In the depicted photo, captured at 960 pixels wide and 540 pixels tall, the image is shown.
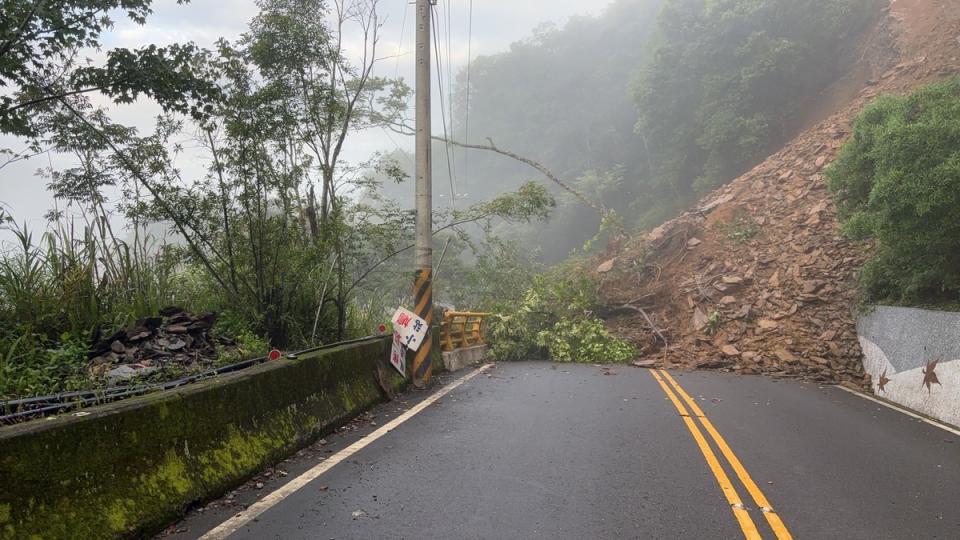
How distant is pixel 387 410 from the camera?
867cm

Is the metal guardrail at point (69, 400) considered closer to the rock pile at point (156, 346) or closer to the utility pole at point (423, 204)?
the rock pile at point (156, 346)

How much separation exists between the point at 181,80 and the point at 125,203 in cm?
290

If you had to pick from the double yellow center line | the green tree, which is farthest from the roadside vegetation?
the double yellow center line

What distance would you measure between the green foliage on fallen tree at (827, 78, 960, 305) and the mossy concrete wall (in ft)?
32.6

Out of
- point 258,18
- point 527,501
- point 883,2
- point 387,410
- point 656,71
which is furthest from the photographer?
point 656,71

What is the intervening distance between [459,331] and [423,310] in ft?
13.1

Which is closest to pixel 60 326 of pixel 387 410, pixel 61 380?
pixel 61 380

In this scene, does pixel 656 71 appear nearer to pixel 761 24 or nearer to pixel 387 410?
pixel 761 24

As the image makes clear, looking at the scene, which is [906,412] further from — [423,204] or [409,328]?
[423,204]

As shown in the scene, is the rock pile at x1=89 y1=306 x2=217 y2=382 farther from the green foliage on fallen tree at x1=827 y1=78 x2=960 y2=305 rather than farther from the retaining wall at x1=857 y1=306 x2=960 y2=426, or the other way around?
the green foliage on fallen tree at x1=827 y1=78 x2=960 y2=305

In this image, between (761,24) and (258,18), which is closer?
(258,18)

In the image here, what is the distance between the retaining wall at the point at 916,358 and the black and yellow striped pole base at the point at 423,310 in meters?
8.04

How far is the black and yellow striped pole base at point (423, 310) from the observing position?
11.1 meters

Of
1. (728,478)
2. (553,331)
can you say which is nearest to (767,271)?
(553,331)
